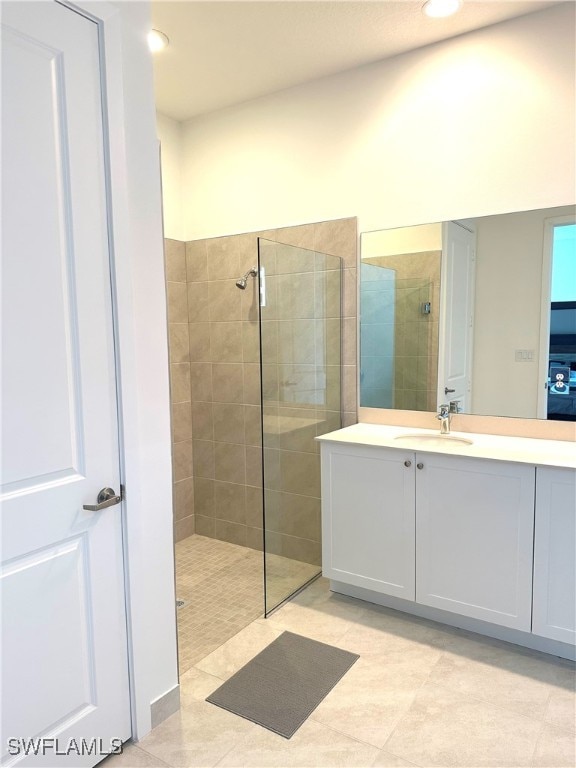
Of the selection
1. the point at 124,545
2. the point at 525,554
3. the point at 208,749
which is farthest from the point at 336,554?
the point at 124,545

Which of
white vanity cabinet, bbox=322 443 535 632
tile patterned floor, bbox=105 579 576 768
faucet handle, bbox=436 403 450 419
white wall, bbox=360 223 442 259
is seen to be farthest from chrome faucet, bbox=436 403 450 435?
tile patterned floor, bbox=105 579 576 768

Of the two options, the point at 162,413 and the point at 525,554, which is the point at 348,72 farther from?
the point at 525,554

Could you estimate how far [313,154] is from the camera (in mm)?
3025

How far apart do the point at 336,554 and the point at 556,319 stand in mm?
1600

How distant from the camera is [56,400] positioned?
5.05 ft

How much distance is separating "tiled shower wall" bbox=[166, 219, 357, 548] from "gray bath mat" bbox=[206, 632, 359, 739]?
1.21 metres

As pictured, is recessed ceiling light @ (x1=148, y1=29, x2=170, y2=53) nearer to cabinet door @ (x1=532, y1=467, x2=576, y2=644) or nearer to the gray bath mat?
cabinet door @ (x1=532, y1=467, x2=576, y2=644)

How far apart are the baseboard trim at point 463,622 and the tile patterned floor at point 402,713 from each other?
38mm

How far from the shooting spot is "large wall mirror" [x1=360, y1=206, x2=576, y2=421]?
244cm

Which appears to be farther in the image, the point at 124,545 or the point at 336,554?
the point at 336,554

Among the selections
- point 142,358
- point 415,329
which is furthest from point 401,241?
point 142,358

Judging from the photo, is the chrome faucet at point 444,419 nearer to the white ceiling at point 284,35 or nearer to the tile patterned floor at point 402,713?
the tile patterned floor at point 402,713

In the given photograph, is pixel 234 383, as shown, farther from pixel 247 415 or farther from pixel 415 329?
pixel 415 329

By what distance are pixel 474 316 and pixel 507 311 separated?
6.3 inches
